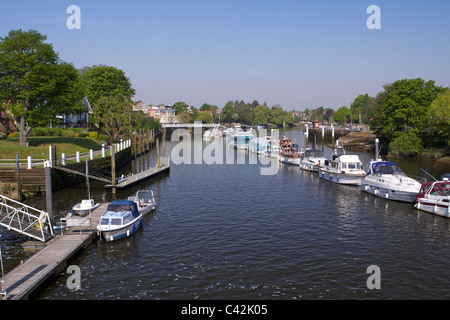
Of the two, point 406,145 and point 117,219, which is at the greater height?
point 406,145

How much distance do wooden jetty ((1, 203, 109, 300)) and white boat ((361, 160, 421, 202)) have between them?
28.9 metres

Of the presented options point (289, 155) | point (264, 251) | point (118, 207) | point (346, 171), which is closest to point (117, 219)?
point (118, 207)

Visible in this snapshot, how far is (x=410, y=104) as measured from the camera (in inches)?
3029

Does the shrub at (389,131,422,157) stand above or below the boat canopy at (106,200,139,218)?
above

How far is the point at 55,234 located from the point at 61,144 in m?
32.4

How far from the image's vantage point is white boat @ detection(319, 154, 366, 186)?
4577 cm

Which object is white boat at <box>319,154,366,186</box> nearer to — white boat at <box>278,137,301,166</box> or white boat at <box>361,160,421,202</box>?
white boat at <box>361,160,421,202</box>

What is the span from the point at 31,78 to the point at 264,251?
40.6 m

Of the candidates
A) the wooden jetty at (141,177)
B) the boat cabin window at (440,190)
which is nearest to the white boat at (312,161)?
the boat cabin window at (440,190)

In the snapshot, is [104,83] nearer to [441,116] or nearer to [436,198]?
[441,116]

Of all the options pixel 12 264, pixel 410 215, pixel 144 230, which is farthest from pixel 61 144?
pixel 410 215

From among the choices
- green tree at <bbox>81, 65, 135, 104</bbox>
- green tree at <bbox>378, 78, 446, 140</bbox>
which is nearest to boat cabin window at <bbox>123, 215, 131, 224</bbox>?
green tree at <bbox>378, 78, 446, 140</bbox>
